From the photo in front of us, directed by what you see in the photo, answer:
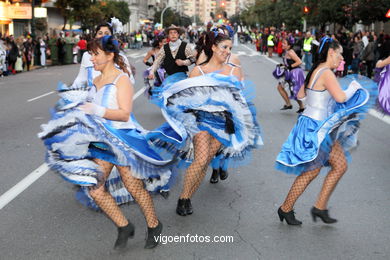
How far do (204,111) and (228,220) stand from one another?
1.00 metres

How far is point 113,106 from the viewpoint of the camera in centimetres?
427

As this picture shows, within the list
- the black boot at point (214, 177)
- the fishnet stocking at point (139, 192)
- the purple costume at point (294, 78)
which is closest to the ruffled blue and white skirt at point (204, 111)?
the fishnet stocking at point (139, 192)

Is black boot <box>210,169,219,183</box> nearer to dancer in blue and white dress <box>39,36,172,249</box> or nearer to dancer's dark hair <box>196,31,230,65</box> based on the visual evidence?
dancer's dark hair <box>196,31,230,65</box>

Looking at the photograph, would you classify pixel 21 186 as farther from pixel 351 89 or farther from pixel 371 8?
pixel 371 8

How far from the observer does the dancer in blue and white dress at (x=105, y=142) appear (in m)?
4.17

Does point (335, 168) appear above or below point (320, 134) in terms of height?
below

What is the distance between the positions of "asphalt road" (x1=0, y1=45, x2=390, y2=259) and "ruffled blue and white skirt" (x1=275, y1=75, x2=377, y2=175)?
0.58 meters

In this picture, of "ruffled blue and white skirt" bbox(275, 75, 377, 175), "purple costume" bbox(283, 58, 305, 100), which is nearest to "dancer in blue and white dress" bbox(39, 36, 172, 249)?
"ruffled blue and white skirt" bbox(275, 75, 377, 175)

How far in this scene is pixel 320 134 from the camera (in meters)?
4.80

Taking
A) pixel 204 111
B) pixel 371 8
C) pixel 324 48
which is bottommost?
pixel 204 111

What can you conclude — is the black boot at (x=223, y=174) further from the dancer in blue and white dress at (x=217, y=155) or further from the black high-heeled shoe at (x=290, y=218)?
the black high-heeled shoe at (x=290, y=218)

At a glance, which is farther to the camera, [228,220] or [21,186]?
[21,186]

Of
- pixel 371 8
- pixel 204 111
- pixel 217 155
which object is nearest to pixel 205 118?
pixel 204 111

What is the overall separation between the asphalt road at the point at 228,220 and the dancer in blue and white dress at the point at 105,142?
0.45m
